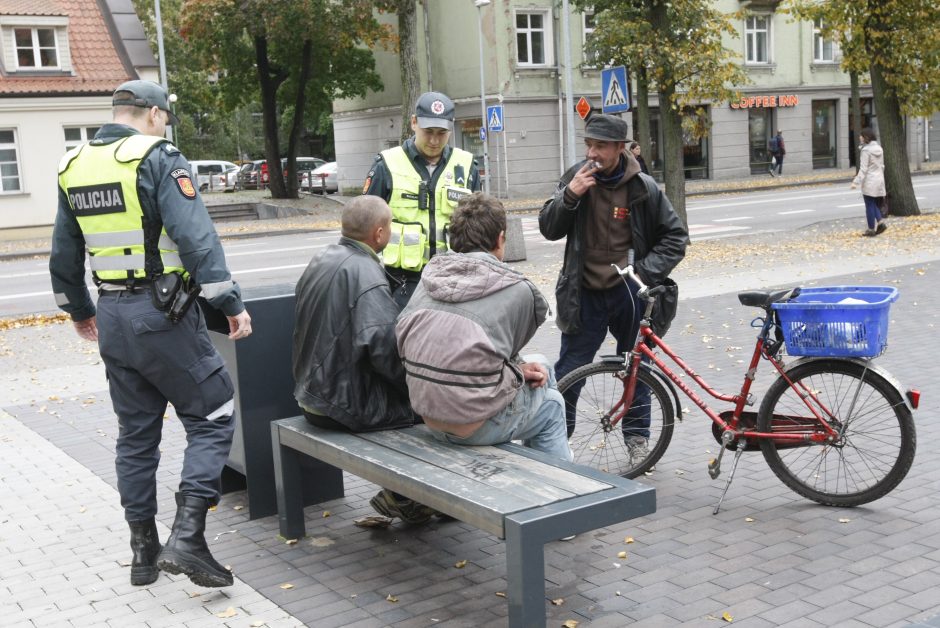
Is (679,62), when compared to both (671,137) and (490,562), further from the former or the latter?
(490,562)

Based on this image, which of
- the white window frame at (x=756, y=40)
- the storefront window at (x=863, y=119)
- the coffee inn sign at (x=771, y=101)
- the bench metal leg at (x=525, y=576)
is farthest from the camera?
the storefront window at (x=863, y=119)

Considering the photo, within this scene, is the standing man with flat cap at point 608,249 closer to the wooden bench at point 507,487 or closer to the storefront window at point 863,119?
the wooden bench at point 507,487

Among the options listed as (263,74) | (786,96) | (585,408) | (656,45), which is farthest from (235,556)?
(786,96)

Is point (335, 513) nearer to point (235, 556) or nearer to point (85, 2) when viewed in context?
point (235, 556)

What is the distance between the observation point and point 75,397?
27.6ft

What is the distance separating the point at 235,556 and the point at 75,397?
13.9 ft

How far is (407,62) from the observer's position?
28953 mm

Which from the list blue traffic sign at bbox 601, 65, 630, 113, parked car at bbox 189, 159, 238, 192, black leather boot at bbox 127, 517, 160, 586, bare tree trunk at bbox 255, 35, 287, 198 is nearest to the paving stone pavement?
black leather boot at bbox 127, 517, 160, 586

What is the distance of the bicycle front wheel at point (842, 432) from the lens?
15.7ft

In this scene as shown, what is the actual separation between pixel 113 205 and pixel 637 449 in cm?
286

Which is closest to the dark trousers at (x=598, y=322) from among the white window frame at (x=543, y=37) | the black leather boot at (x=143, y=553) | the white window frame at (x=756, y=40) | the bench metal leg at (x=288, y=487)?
the bench metal leg at (x=288, y=487)

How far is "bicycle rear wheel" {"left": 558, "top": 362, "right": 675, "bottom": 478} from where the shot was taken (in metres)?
5.33

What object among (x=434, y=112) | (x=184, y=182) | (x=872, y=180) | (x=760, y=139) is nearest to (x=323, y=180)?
(x=760, y=139)

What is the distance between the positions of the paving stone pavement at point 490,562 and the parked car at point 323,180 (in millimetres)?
40054
